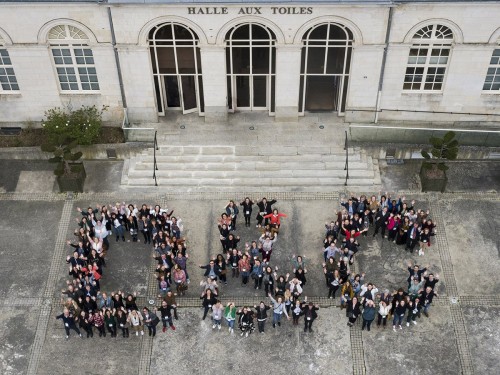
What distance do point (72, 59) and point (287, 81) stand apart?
362 inches

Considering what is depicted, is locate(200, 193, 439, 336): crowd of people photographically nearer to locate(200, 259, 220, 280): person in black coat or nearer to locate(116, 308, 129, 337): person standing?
Answer: locate(200, 259, 220, 280): person in black coat

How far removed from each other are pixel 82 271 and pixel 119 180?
6.16m

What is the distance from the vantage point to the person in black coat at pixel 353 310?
70.1ft

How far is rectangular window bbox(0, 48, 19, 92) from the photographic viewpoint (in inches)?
1069

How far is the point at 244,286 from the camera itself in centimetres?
2355

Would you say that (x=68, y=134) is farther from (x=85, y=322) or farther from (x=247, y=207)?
(x=85, y=322)

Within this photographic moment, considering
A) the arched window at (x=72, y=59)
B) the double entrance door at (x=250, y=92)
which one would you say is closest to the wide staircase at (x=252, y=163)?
the double entrance door at (x=250, y=92)

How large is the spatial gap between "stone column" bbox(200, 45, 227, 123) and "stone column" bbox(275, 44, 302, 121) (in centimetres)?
233

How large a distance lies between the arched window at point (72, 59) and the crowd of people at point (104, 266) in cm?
602

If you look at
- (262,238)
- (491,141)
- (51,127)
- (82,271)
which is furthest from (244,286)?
(491,141)

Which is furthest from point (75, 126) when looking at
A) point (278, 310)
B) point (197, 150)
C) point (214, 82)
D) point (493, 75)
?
point (493, 75)

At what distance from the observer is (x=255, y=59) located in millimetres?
28031

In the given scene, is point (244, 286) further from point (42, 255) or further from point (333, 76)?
point (333, 76)

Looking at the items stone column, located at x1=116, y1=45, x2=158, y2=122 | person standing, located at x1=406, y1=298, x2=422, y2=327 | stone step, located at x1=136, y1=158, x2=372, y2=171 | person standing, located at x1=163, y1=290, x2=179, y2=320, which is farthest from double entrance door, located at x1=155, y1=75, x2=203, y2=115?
person standing, located at x1=406, y1=298, x2=422, y2=327
